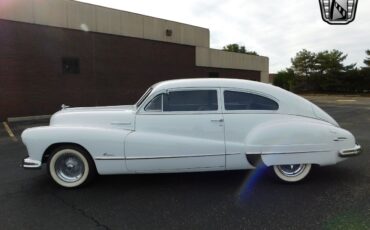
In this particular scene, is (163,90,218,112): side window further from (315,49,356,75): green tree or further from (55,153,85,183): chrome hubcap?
(315,49,356,75): green tree

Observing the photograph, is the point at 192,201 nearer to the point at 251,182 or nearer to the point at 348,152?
the point at 251,182

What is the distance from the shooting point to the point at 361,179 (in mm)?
5109

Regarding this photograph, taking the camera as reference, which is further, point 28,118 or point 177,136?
point 28,118

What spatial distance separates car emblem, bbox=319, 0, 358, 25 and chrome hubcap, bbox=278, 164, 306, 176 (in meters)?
3.72

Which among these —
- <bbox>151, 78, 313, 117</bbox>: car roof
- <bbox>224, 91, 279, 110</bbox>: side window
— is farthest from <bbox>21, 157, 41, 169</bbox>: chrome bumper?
<bbox>224, 91, 279, 110</bbox>: side window

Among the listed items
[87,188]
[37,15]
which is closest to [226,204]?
[87,188]

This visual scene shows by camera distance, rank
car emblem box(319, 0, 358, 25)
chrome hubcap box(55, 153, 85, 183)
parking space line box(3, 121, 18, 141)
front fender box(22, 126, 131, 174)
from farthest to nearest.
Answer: parking space line box(3, 121, 18, 141), car emblem box(319, 0, 358, 25), chrome hubcap box(55, 153, 85, 183), front fender box(22, 126, 131, 174)

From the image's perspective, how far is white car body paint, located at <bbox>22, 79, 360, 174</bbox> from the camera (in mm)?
4730

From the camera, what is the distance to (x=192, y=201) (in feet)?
14.2

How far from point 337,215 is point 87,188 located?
11.3 ft

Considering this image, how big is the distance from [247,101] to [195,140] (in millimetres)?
1015

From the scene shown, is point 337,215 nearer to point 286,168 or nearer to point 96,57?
point 286,168

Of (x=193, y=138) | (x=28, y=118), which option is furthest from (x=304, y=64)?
(x=193, y=138)

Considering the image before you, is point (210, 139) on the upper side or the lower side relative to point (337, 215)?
upper
